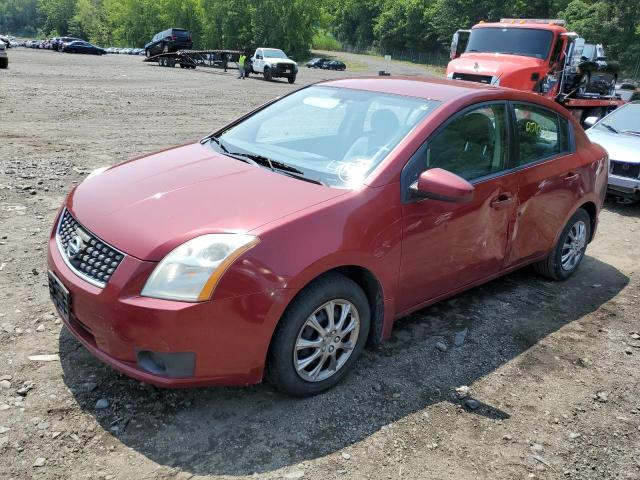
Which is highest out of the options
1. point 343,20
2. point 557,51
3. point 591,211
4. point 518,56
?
point 343,20

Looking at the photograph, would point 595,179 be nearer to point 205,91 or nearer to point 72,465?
point 72,465

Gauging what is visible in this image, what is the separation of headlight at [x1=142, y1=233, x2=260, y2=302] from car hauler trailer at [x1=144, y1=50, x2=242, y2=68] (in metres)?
38.3

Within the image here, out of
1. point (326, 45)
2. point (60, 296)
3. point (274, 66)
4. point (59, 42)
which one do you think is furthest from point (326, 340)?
point (326, 45)

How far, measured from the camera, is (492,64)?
12719 millimetres

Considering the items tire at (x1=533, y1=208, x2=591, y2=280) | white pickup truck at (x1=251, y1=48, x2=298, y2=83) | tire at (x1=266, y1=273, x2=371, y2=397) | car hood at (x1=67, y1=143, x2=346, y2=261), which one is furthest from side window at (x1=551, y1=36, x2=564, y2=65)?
white pickup truck at (x1=251, y1=48, x2=298, y2=83)

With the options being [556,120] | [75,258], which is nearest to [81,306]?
[75,258]

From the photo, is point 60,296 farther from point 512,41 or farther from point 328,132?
point 512,41

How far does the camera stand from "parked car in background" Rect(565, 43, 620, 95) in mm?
13469

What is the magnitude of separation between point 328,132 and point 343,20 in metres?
106

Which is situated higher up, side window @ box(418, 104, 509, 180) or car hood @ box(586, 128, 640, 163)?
side window @ box(418, 104, 509, 180)

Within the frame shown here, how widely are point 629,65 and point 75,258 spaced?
173ft

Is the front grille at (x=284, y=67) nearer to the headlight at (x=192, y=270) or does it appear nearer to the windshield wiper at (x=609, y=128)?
the windshield wiper at (x=609, y=128)

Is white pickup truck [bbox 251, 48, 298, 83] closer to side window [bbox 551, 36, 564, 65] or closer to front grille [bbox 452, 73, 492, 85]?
front grille [bbox 452, 73, 492, 85]

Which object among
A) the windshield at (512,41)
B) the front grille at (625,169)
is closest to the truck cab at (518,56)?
the windshield at (512,41)
